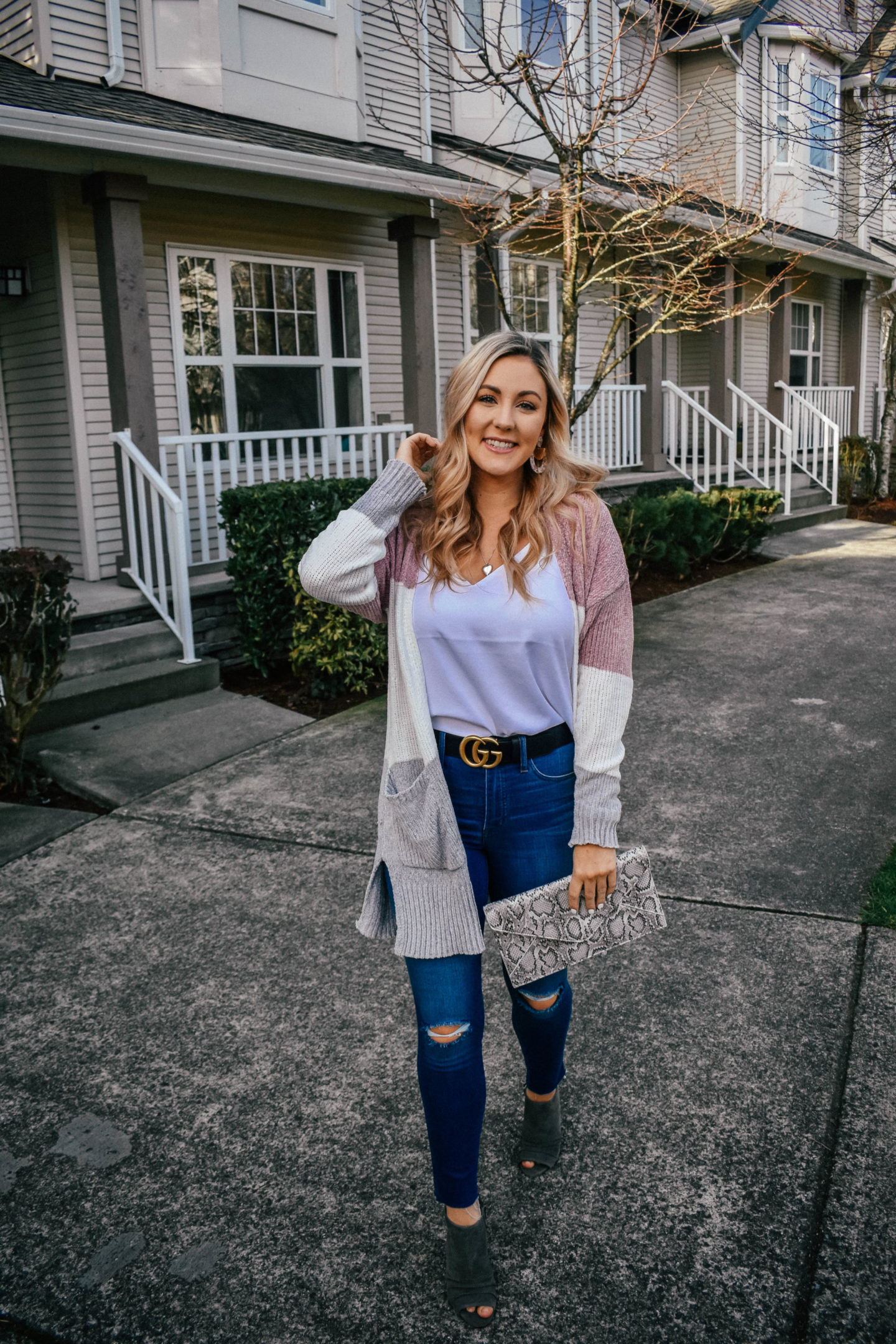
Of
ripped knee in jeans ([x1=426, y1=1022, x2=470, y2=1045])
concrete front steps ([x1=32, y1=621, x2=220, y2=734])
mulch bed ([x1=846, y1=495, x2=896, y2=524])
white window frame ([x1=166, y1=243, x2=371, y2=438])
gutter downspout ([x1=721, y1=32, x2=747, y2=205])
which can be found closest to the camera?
ripped knee in jeans ([x1=426, y1=1022, x2=470, y2=1045])

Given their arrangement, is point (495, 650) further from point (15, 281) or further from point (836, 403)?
point (836, 403)

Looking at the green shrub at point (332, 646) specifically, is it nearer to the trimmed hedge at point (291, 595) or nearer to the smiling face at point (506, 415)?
the trimmed hedge at point (291, 595)

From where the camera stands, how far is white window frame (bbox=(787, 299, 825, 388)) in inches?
665

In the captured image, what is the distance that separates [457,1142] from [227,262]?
794 centimetres

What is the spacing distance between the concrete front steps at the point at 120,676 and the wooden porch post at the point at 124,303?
118cm

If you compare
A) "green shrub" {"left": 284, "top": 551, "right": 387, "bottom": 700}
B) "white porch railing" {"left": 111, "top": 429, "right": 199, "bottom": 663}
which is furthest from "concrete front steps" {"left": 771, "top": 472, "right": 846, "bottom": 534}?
"white porch railing" {"left": 111, "top": 429, "right": 199, "bottom": 663}

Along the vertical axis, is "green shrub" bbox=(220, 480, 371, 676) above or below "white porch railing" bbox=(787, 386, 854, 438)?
below

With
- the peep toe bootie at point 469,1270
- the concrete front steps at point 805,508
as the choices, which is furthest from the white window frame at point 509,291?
the peep toe bootie at point 469,1270

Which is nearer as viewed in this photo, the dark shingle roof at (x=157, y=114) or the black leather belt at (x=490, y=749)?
the black leather belt at (x=490, y=749)

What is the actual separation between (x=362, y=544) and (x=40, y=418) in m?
6.69

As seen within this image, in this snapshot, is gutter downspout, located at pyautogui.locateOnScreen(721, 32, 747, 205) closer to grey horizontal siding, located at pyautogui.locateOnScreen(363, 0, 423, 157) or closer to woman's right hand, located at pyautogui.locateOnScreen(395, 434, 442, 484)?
grey horizontal siding, located at pyautogui.locateOnScreen(363, 0, 423, 157)

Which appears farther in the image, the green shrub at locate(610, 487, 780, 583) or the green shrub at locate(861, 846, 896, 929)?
the green shrub at locate(610, 487, 780, 583)

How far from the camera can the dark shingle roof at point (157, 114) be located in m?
6.62

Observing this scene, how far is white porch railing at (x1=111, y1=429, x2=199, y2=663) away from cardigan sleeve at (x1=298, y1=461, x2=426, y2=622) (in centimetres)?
447
